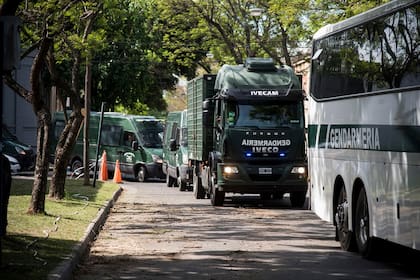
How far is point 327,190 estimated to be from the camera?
616 inches

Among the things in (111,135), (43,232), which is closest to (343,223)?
(43,232)

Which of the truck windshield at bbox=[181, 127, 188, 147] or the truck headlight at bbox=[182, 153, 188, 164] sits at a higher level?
the truck windshield at bbox=[181, 127, 188, 147]

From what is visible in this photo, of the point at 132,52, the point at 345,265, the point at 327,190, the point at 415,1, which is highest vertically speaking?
the point at 132,52

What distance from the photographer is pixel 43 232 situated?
14.7 metres


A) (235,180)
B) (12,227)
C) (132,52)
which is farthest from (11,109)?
(12,227)

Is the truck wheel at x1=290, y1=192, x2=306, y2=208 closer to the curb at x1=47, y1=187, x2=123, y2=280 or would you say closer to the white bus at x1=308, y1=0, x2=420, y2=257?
the curb at x1=47, y1=187, x2=123, y2=280

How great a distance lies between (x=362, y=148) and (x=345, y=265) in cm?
169

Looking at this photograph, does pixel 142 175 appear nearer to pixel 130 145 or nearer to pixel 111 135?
pixel 130 145

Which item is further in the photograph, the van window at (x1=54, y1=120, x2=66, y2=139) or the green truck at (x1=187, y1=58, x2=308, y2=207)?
the van window at (x1=54, y1=120, x2=66, y2=139)

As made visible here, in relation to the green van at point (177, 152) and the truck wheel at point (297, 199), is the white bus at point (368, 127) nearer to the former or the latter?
the truck wheel at point (297, 199)

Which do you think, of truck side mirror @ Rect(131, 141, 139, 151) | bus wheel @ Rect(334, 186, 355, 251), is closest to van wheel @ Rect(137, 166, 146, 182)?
truck side mirror @ Rect(131, 141, 139, 151)

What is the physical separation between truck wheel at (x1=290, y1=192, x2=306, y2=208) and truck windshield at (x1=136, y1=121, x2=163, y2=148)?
1479 cm

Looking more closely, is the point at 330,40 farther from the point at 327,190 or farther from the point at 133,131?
the point at 133,131

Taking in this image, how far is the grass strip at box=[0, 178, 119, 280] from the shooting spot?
435 inches
